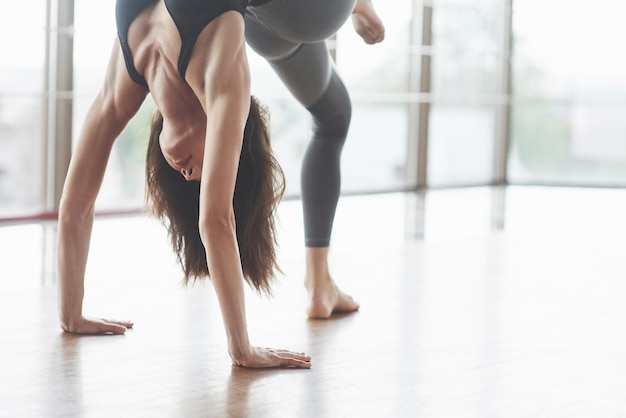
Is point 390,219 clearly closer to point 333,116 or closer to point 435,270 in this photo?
point 435,270

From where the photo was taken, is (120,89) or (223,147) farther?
(120,89)

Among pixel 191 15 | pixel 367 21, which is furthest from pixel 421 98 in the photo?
pixel 191 15

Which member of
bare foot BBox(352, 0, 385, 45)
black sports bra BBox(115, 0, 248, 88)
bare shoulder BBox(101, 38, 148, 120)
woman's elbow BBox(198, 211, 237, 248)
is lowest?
woman's elbow BBox(198, 211, 237, 248)

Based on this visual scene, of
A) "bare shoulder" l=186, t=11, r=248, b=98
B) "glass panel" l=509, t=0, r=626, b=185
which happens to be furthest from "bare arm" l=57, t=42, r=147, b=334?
"glass panel" l=509, t=0, r=626, b=185

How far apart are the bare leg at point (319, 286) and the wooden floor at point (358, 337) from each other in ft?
0.17

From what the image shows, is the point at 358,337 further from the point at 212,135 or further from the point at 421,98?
the point at 421,98

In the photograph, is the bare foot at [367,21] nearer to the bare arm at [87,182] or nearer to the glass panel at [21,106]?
the bare arm at [87,182]

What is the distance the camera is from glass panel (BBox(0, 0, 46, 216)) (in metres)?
4.73

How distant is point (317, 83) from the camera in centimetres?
229

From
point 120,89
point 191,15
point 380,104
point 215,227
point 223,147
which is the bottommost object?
point 215,227

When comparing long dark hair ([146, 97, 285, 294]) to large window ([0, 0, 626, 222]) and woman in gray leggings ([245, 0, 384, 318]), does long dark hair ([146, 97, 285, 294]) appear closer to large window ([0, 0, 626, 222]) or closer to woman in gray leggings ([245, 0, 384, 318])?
woman in gray leggings ([245, 0, 384, 318])

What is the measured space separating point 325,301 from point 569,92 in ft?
20.2

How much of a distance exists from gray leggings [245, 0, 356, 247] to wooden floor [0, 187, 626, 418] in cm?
28

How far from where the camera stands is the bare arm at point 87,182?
1999 mm
